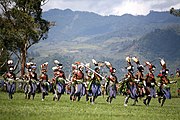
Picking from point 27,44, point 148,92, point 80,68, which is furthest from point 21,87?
point 148,92

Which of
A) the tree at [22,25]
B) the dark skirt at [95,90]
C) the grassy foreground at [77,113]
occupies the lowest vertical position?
the grassy foreground at [77,113]

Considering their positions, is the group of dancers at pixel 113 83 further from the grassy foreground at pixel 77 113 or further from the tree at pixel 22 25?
the tree at pixel 22 25

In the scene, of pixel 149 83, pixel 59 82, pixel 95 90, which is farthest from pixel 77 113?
pixel 59 82

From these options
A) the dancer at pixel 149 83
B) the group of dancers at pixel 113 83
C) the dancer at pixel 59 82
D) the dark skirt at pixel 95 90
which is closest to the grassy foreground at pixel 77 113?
the group of dancers at pixel 113 83

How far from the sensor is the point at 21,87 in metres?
45.4

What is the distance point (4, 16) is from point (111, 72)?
29.7 meters

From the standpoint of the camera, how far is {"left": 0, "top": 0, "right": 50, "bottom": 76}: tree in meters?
49.4

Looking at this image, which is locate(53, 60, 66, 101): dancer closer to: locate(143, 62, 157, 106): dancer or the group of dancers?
the group of dancers

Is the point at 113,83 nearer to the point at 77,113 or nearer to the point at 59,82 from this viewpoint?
the point at 59,82

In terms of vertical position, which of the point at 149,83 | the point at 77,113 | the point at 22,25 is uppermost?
the point at 22,25

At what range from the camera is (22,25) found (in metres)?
49.7

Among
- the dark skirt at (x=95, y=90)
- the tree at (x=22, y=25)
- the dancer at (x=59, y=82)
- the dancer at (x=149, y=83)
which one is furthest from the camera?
the tree at (x=22, y=25)

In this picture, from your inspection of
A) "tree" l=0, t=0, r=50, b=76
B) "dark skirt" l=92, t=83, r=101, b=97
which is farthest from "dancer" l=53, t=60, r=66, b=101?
"tree" l=0, t=0, r=50, b=76

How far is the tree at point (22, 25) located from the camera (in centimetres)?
4941
